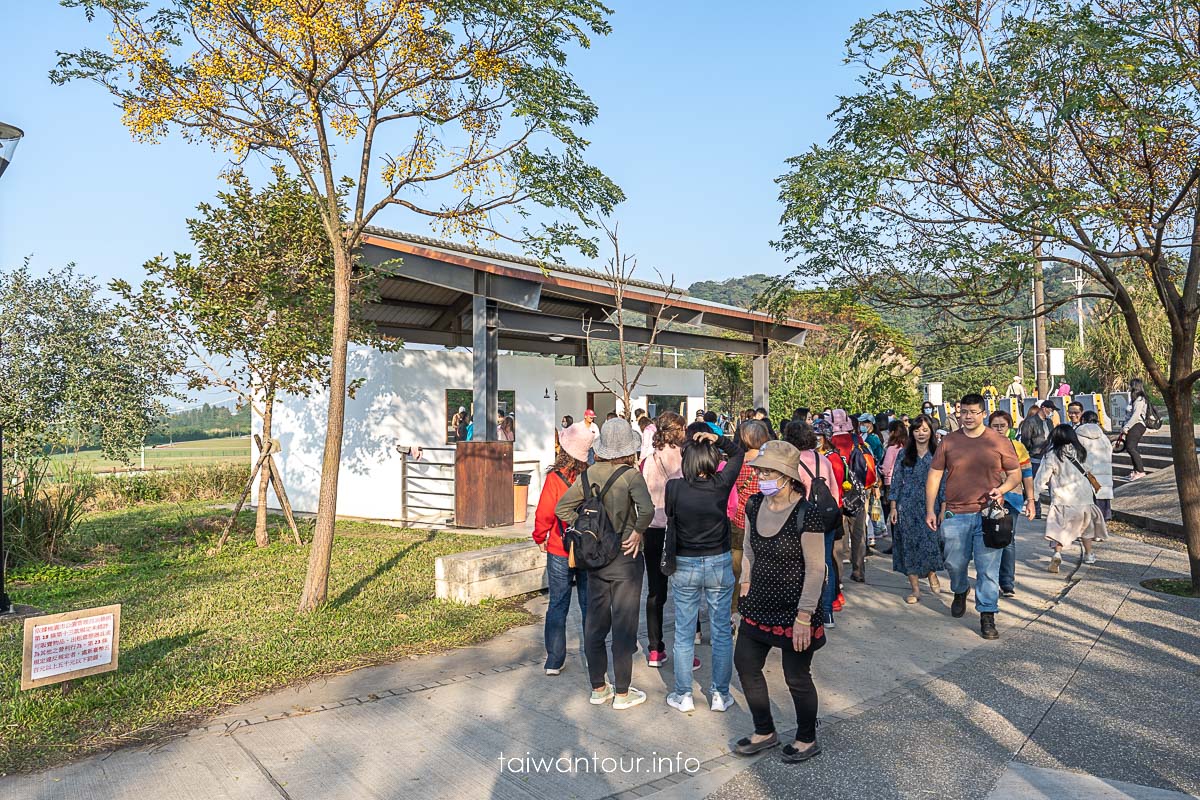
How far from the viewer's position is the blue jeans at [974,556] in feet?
20.8

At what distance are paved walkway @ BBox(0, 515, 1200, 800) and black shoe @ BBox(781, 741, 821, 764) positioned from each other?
0.05 m

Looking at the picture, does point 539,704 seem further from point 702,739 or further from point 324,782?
point 324,782

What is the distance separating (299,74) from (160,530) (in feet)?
26.8

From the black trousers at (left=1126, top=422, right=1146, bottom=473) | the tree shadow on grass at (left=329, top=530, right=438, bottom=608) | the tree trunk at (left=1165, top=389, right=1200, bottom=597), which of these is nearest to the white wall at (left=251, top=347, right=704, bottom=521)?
the tree shadow on grass at (left=329, top=530, right=438, bottom=608)

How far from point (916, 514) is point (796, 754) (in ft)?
14.0

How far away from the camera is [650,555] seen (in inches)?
229

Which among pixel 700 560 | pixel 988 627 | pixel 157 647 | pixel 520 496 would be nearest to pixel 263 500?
pixel 520 496

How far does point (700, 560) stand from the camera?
4.73 meters

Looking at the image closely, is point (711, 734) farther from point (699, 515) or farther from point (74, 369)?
point (74, 369)

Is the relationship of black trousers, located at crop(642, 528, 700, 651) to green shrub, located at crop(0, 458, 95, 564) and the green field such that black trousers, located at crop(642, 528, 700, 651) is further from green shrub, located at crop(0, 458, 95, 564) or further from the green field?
the green field

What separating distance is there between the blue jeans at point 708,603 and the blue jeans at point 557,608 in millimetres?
881

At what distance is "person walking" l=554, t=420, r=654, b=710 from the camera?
4.91 metres

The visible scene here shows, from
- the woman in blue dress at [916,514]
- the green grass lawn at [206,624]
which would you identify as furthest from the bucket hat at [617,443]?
the woman in blue dress at [916,514]

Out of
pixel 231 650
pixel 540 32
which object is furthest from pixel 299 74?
pixel 231 650
